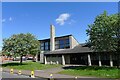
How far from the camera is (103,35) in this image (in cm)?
2941

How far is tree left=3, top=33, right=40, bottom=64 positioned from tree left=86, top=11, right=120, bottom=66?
50.3 feet

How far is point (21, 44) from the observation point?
4250cm

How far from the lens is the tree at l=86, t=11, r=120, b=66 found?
28.8 m

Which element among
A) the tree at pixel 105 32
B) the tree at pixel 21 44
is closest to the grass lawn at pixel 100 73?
the tree at pixel 105 32

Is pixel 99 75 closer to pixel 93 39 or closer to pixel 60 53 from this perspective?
pixel 93 39

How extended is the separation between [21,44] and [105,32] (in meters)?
18.2

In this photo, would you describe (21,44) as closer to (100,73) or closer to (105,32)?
(105,32)

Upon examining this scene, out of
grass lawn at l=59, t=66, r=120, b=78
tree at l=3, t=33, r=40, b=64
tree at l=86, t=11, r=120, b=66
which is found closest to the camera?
grass lawn at l=59, t=66, r=120, b=78

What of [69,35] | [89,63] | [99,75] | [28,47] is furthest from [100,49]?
[69,35]

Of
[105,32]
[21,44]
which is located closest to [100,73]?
[105,32]

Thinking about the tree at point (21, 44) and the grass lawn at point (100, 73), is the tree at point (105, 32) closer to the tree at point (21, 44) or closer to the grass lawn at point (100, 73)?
the grass lawn at point (100, 73)

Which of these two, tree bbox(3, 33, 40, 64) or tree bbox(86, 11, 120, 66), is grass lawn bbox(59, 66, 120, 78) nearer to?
tree bbox(86, 11, 120, 66)

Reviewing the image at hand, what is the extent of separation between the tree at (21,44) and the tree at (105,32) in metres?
15.3

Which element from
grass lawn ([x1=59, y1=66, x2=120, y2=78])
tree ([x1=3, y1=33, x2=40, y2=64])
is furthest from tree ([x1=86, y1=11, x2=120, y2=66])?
tree ([x1=3, y1=33, x2=40, y2=64])
